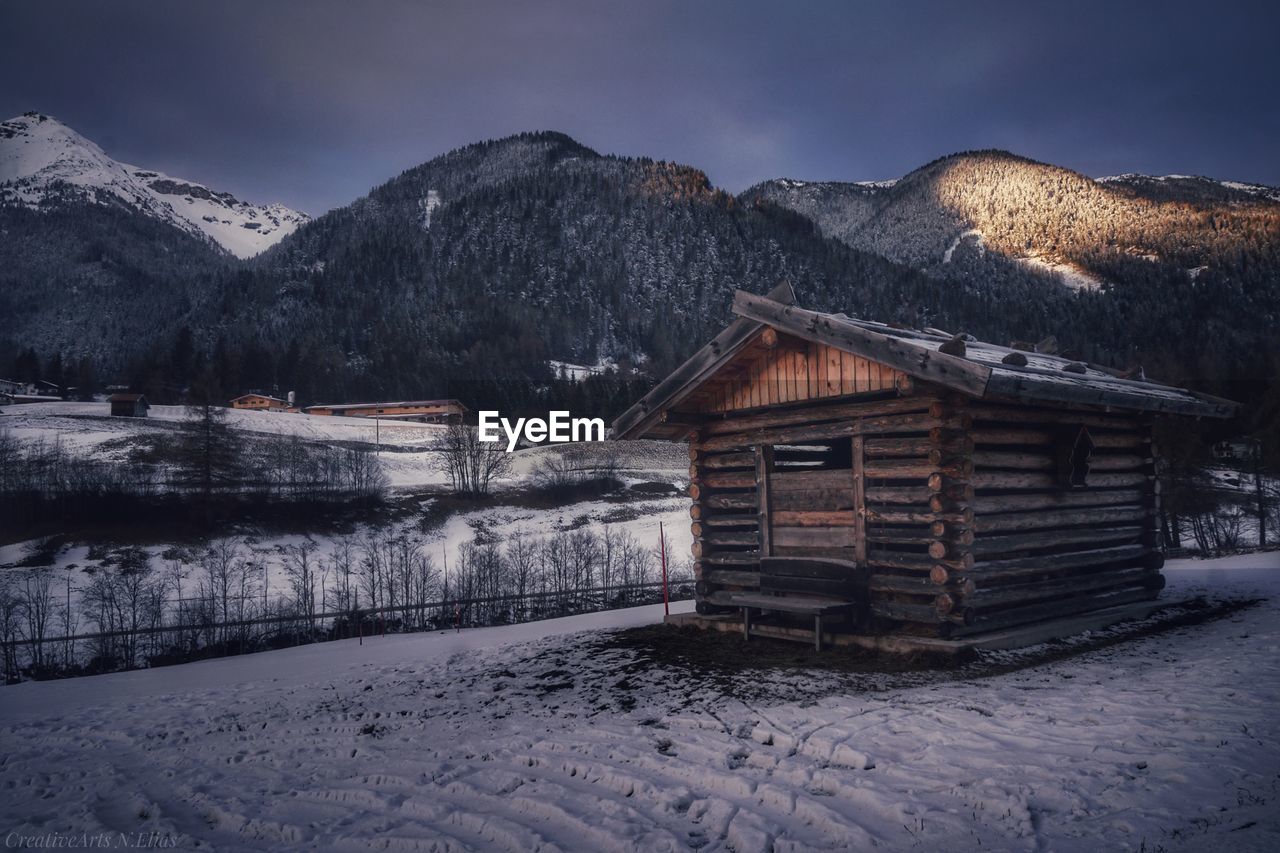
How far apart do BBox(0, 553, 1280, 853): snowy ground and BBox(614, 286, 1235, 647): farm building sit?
100 cm

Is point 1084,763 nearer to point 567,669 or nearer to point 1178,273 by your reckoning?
point 567,669

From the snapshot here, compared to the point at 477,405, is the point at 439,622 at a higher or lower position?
lower

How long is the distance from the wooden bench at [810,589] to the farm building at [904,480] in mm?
28

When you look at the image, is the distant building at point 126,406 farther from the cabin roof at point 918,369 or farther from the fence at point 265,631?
the cabin roof at point 918,369

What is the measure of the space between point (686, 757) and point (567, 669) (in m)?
4.35

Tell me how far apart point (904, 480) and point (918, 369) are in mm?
1913

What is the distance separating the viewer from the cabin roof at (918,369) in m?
8.23

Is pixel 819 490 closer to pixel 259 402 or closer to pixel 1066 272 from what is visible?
pixel 259 402

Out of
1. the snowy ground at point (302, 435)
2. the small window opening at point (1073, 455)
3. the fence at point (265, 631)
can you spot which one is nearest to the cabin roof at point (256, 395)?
the snowy ground at point (302, 435)

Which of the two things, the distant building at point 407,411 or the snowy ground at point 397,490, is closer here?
the snowy ground at point 397,490

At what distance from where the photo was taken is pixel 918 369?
8.47 metres

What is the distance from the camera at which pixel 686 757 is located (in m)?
5.79

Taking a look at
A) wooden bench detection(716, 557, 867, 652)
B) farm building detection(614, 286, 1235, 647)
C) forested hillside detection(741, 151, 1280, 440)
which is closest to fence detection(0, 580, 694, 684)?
farm building detection(614, 286, 1235, 647)

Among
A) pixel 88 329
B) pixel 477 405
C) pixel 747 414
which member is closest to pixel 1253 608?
pixel 747 414
